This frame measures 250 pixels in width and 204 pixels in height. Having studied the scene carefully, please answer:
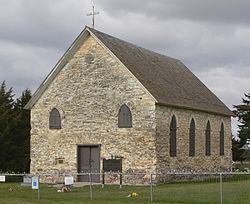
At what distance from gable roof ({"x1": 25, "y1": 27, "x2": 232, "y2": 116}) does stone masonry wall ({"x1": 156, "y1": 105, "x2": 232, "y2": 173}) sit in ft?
1.88

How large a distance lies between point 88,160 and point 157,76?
6.93 m

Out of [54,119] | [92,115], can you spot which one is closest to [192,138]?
[92,115]

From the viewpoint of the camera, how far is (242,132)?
66.9 m

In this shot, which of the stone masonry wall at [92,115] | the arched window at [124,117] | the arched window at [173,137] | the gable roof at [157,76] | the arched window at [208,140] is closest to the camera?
the stone masonry wall at [92,115]

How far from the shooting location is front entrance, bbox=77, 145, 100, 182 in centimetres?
3519

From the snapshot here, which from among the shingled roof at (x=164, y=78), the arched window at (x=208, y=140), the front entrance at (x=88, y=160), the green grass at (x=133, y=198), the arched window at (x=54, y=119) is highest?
the shingled roof at (x=164, y=78)

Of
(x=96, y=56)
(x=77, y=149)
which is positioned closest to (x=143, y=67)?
(x=96, y=56)

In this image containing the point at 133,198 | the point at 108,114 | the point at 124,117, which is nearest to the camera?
the point at 133,198

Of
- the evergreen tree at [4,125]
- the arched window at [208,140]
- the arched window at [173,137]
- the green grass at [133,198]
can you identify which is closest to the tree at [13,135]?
the evergreen tree at [4,125]

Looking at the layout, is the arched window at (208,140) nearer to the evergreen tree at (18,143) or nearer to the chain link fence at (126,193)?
the chain link fence at (126,193)

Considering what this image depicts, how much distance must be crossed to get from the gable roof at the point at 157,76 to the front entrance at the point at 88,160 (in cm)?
448

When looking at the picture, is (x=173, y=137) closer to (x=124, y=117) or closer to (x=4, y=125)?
(x=124, y=117)

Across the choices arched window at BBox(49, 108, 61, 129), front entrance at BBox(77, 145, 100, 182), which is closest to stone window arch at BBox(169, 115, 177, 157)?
front entrance at BBox(77, 145, 100, 182)

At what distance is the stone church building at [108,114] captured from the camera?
3384cm
